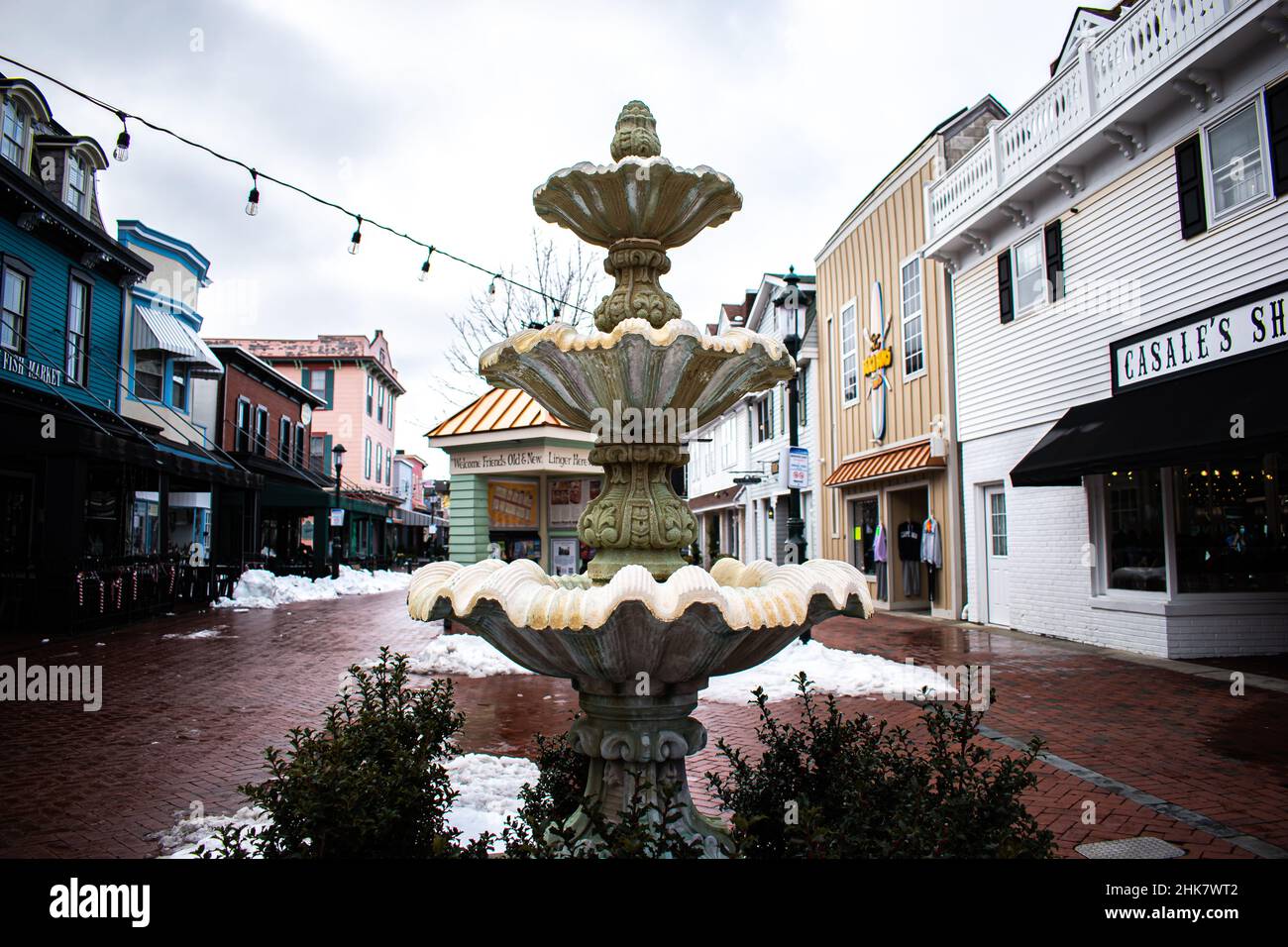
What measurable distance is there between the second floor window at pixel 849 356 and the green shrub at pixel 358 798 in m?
17.1

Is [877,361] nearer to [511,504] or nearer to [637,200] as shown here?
[511,504]

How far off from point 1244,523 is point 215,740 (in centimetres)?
1205

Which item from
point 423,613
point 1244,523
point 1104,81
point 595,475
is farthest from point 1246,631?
point 423,613

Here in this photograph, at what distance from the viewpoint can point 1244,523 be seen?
10062 mm

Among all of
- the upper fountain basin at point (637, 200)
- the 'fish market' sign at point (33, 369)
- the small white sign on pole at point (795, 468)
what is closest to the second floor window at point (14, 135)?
the 'fish market' sign at point (33, 369)

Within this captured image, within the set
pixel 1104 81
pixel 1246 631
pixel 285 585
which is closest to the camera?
pixel 1246 631

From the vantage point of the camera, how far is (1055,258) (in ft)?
40.6

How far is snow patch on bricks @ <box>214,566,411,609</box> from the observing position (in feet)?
64.9

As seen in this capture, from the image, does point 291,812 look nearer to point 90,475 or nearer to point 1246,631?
point 1246,631

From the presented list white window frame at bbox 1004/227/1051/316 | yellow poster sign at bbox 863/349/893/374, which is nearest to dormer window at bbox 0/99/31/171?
yellow poster sign at bbox 863/349/893/374

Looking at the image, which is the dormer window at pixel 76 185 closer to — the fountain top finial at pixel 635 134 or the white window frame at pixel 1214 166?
the fountain top finial at pixel 635 134

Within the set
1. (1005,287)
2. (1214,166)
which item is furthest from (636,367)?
(1005,287)

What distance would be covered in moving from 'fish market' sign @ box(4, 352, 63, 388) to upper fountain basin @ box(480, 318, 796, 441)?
15846 mm

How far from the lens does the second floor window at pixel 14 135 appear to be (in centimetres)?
1531
